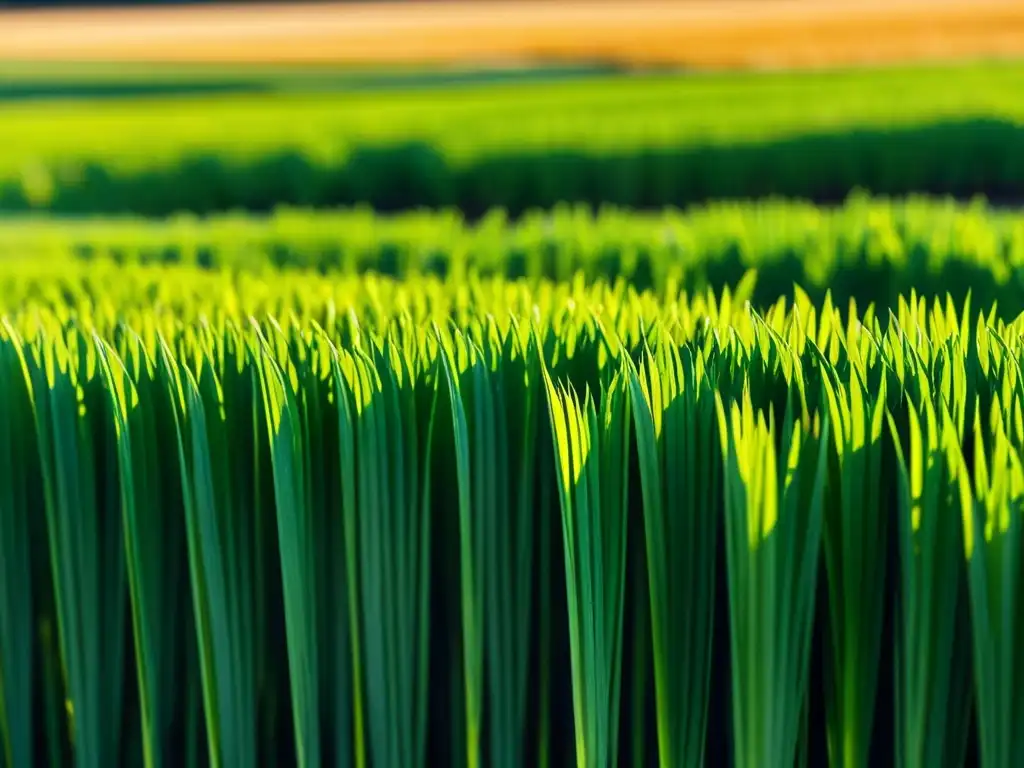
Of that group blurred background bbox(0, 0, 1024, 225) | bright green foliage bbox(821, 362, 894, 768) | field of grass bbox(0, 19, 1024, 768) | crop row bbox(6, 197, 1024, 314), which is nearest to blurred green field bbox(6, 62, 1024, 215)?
blurred background bbox(0, 0, 1024, 225)

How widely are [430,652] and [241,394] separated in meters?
0.34

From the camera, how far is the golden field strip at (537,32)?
14.5m

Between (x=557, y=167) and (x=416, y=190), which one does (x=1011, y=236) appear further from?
(x=416, y=190)

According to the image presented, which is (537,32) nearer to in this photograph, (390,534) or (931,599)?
(390,534)

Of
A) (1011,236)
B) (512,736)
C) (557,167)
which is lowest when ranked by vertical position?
(512,736)

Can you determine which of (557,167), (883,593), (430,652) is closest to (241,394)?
(430,652)

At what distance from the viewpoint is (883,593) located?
923 mm

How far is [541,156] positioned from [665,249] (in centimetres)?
436

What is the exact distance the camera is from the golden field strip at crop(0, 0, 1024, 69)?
571 inches

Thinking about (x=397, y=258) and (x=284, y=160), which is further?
(x=284, y=160)

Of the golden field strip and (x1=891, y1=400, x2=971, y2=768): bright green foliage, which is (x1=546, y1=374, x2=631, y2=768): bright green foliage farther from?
the golden field strip

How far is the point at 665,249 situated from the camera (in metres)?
2.31

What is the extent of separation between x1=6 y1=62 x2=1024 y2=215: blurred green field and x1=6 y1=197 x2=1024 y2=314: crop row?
340 centimetres

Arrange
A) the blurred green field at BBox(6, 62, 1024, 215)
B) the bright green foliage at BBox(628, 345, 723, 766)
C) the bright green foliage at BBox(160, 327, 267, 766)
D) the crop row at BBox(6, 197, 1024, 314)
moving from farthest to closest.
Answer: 1. the blurred green field at BBox(6, 62, 1024, 215)
2. the crop row at BBox(6, 197, 1024, 314)
3. the bright green foliage at BBox(160, 327, 267, 766)
4. the bright green foliage at BBox(628, 345, 723, 766)
